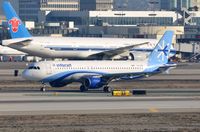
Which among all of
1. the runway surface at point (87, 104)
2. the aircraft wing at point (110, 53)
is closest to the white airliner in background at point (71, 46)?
the aircraft wing at point (110, 53)

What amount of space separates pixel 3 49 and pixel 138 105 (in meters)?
107

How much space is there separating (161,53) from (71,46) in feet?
128

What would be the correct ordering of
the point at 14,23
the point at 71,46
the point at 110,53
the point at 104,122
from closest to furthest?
the point at 104,122 < the point at 71,46 < the point at 110,53 < the point at 14,23

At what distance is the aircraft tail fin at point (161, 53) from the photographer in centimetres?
9347

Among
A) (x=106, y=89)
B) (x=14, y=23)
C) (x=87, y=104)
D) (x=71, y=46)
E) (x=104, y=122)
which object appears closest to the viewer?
(x=104, y=122)

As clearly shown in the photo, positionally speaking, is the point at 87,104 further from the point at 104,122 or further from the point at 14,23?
the point at 14,23

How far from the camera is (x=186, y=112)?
63.9 meters

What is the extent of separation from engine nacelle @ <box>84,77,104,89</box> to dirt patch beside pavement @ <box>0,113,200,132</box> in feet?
78.2

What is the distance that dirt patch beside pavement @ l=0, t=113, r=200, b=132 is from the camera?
53938 millimetres

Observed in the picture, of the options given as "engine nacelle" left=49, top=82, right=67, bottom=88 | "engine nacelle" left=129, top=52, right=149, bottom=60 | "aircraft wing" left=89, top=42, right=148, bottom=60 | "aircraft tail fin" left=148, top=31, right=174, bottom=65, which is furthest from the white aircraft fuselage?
"engine nacelle" left=49, top=82, right=67, bottom=88

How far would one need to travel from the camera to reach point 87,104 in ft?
227

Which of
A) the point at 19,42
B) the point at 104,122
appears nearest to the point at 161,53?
→ the point at 104,122

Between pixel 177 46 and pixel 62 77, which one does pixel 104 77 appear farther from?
pixel 177 46

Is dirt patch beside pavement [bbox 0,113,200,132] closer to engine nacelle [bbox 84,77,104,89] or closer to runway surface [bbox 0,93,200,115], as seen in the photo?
runway surface [bbox 0,93,200,115]
